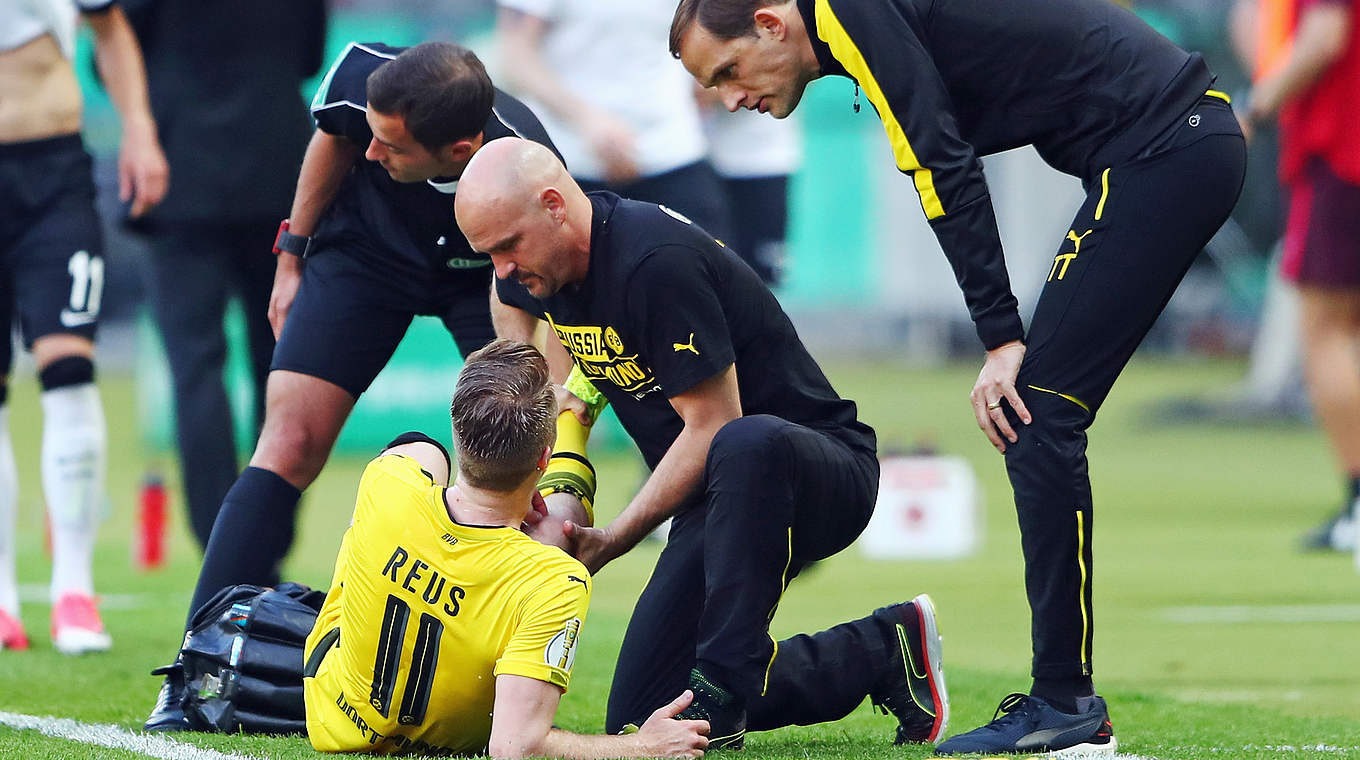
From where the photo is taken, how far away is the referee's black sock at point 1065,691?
387 centimetres

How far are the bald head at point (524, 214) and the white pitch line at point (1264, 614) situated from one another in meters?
3.35

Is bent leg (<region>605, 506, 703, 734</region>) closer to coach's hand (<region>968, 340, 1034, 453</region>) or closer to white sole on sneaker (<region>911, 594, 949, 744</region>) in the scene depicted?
white sole on sneaker (<region>911, 594, 949, 744</region>)

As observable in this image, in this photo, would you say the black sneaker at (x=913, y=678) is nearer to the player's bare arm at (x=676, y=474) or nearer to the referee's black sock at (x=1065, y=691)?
Result: the referee's black sock at (x=1065, y=691)

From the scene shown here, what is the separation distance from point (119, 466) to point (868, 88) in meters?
10.6

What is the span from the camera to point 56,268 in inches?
224

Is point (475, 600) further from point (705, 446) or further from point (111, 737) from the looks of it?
point (111, 737)

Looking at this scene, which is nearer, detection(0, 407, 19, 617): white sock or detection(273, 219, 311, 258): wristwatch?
detection(273, 219, 311, 258): wristwatch

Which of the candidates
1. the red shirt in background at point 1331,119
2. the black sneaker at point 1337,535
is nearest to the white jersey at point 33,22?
the red shirt in background at point 1331,119

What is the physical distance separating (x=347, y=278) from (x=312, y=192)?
25cm

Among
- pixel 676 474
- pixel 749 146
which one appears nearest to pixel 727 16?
pixel 676 474

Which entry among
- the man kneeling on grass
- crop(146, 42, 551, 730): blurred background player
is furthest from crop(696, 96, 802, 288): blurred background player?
the man kneeling on grass

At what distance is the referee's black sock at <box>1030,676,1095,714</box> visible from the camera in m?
3.87

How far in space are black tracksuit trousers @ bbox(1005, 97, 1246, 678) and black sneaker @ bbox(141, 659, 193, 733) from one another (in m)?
1.91

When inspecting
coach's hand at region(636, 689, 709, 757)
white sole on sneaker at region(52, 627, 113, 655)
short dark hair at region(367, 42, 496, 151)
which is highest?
short dark hair at region(367, 42, 496, 151)
